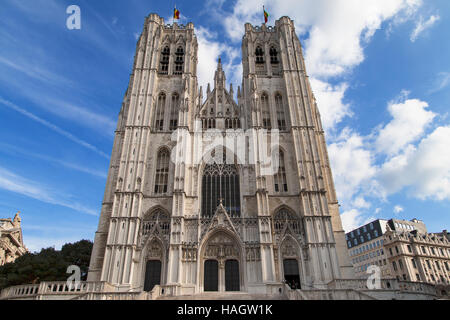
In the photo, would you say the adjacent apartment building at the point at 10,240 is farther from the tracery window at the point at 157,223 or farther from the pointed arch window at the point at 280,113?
the pointed arch window at the point at 280,113

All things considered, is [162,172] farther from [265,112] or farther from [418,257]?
[418,257]

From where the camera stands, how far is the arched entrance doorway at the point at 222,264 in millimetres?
24328

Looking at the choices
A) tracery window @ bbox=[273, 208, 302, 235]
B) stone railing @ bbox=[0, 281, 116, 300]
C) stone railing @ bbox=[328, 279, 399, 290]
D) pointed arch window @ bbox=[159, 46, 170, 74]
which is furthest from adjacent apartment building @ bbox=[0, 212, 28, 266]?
stone railing @ bbox=[328, 279, 399, 290]

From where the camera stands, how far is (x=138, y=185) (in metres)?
27.1

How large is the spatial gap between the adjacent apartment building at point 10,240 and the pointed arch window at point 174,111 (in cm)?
3009

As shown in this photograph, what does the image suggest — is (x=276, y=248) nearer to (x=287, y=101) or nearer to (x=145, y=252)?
(x=145, y=252)

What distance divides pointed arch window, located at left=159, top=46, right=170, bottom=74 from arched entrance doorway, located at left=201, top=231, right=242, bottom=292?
816 inches

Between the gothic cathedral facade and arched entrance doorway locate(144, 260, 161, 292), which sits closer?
the gothic cathedral facade

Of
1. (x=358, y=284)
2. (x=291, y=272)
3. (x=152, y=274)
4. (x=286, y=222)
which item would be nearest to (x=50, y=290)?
(x=152, y=274)

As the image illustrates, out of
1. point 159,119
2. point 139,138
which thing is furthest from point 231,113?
point 139,138

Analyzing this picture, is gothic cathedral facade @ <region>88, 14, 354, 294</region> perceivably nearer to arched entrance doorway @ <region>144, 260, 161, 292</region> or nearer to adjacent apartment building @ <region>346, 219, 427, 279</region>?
arched entrance doorway @ <region>144, 260, 161, 292</region>

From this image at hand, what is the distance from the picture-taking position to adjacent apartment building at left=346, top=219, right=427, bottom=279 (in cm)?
5128

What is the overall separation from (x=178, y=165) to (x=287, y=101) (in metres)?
13.6

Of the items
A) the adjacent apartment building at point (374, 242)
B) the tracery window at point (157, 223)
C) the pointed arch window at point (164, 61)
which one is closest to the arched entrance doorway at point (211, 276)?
the tracery window at point (157, 223)
